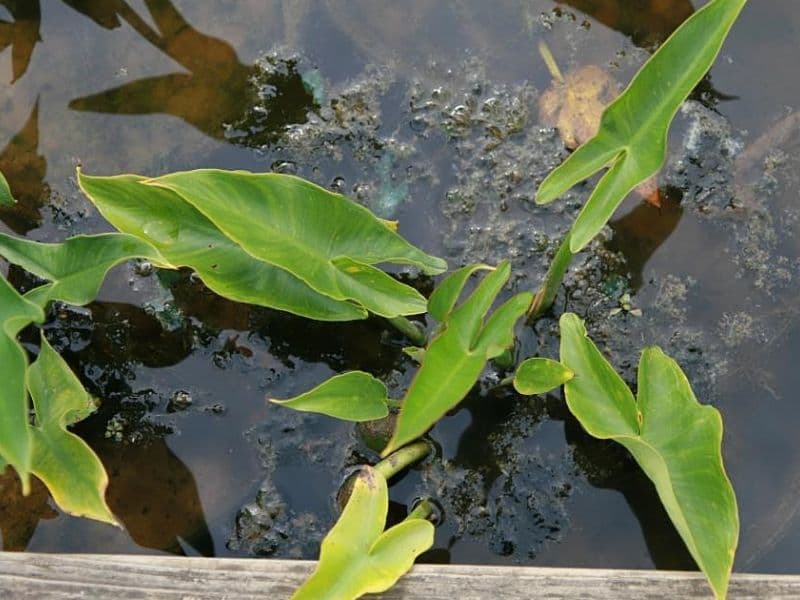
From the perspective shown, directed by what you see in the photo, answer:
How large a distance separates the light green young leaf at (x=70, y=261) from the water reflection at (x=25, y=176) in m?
0.40

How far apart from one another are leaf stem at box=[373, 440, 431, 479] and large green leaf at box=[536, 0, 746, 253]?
1.68ft

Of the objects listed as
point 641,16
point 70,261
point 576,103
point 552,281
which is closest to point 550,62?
point 576,103

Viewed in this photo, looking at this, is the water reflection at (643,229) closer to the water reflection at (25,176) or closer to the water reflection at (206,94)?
the water reflection at (206,94)

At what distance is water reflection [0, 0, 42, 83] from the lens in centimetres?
182

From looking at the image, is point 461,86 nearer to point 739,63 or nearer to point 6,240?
point 739,63

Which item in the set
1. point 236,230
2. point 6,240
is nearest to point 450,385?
point 236,230

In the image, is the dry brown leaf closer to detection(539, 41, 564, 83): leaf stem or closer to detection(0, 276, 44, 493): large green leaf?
detection(539, 41, 564, 83): leaf stem

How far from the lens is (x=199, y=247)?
4.33ft

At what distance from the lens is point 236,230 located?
1.20 meters

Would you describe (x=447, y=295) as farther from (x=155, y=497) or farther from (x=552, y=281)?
(x=155, y=497)

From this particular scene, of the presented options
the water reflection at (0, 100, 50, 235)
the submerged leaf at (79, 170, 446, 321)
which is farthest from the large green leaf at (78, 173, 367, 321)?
the water reflection at (0, 100, 50, 235)

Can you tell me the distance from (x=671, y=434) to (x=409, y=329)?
1.71 feet

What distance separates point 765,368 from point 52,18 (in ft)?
5.64

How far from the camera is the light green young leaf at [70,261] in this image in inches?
53.3
